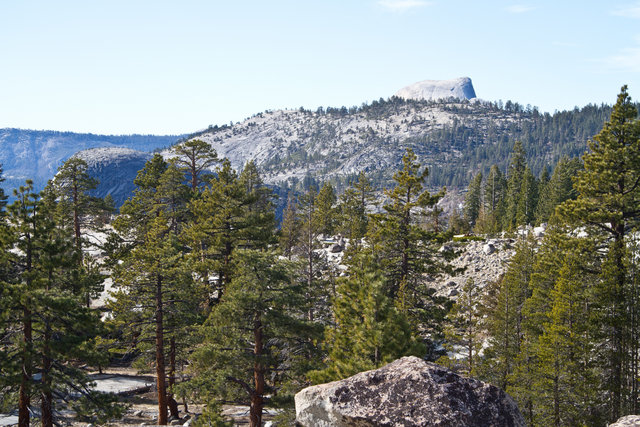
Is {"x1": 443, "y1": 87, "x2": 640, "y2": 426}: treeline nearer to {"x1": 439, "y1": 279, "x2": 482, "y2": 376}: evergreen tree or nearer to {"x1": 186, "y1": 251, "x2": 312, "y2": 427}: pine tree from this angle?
{"x1": 439, "y1": 279, "x2": 482, "y2": 376}: evergreen tree

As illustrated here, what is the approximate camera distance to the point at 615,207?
821 inches

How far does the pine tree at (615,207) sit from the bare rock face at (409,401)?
13582 millimetres

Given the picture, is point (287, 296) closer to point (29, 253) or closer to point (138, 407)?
point (29, 253)

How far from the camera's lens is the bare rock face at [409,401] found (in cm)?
936

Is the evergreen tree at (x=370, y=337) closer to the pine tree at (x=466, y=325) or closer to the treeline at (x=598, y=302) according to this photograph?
the pine tree at (x=466, y=325)

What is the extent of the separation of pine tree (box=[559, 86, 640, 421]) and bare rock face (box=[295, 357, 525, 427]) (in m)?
13.6

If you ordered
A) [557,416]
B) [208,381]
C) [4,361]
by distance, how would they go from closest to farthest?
[4,361], [208,381], [557,416]

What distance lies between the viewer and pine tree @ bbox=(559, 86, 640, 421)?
66.7ft

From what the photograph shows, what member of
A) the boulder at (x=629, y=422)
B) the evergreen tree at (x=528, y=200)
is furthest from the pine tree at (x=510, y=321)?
the evergreen tree at (x=528, y=200)

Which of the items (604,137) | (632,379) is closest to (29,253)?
(604,137)

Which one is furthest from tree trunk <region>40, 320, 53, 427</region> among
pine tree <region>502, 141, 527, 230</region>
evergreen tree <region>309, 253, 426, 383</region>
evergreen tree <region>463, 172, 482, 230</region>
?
evergreen tree <region>463, 172, 482, 230</region>

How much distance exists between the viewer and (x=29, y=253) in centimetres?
1497

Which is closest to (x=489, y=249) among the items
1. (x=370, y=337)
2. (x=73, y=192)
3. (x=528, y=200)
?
(x=528, y=200)

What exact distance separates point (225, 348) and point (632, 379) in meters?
18.1
